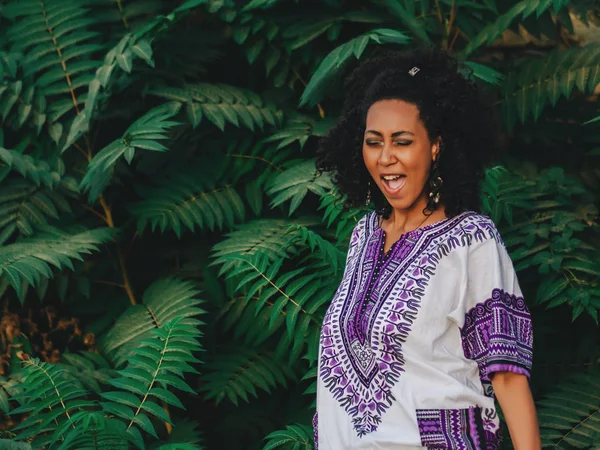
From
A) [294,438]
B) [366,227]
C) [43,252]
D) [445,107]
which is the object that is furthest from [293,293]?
[445,107]

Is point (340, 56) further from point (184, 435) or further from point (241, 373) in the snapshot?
point (184, 435)

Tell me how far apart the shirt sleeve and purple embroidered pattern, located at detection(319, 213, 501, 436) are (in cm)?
5

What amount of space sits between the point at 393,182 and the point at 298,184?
47.8 inches

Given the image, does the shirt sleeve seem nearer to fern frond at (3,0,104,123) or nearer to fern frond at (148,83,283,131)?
fern frond at (148,83,283,131)

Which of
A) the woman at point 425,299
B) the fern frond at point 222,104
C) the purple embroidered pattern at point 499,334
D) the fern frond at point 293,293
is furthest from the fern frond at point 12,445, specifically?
the purple embroidered pattern at point 499,334

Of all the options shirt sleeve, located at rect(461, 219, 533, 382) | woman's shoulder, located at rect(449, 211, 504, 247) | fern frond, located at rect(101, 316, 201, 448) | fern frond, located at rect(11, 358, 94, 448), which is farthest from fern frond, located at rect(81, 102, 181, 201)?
shirt sleeve, located at rect(461, 219, 533, 382)

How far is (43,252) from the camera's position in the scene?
10.6 feet

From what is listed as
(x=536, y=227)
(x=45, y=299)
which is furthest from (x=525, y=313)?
(x=45, y=299)

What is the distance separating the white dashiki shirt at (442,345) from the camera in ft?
6.18

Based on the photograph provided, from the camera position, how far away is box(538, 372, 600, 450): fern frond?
2.86m

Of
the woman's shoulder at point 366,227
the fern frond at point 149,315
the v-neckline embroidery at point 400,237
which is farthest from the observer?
the fern frond at point 149,315

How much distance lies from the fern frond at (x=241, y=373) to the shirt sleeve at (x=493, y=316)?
55.4 inches

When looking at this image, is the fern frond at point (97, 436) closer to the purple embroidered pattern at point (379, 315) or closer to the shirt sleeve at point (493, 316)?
the purple embroidered pattern at point (379, 315)

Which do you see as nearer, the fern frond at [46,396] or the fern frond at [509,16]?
the fern frond at [46,396]
